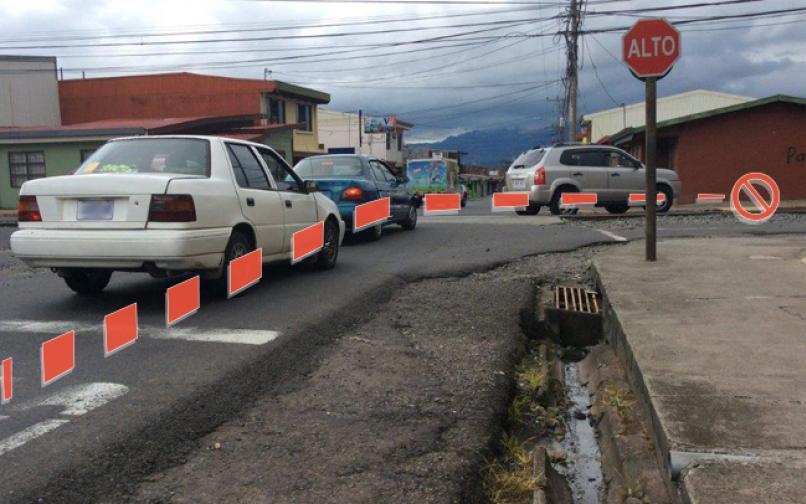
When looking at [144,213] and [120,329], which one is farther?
[144,213]

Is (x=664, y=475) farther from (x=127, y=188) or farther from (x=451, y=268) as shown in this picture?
(x=451, y=268)

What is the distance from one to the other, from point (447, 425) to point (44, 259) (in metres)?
4.26

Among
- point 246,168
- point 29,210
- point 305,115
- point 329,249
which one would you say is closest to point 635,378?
→ point 246,168

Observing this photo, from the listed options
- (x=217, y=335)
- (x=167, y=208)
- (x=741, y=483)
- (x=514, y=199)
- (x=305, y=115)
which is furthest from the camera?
(x=305, y=115)

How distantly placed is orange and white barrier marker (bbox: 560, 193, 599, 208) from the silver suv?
97 mm

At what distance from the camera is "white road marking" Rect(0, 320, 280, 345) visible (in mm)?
5355

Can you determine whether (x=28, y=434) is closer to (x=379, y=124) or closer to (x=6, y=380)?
(x=6, y=380)

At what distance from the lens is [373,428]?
3.69m

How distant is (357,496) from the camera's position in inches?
115

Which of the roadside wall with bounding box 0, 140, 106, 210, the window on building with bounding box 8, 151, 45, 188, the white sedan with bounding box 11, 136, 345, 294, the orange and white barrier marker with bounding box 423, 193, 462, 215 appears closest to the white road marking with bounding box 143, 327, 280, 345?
the white sedan with bounding box 11, 136, 345, 294

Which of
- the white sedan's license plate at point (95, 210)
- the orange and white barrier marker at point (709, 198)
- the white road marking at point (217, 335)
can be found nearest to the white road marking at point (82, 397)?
the white road marking at point (217, 335)

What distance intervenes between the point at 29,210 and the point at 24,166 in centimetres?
2761

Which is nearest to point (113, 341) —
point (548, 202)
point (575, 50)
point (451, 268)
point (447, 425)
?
point (447, 425)

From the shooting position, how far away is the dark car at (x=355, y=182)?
11.5 meters
